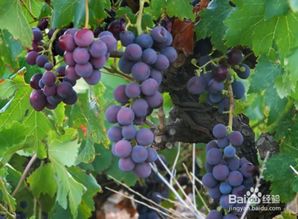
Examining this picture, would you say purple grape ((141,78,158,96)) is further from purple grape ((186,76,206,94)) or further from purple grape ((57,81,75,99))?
purple grape ((186,76,206,94))

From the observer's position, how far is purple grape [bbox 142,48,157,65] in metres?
1.28

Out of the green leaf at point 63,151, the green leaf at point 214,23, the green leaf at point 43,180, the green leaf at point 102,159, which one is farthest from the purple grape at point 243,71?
the green leaf at point 102,159

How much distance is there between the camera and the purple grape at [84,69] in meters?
1.20

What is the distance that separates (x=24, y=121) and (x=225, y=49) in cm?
60

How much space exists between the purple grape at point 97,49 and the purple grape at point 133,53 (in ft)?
0.26

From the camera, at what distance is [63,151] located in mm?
1940

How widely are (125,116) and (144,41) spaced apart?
0.15 meters

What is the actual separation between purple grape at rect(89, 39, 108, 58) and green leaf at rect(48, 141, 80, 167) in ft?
2.42

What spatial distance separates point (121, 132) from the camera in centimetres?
130

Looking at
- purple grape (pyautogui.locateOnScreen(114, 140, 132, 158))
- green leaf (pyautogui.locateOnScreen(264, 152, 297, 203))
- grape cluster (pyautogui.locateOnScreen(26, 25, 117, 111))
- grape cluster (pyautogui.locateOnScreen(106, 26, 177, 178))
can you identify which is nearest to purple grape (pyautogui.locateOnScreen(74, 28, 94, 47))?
grape cluster (pyautogui.locateOnScreen(26, 25, 117, 111))

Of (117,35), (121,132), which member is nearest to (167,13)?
(117,35)

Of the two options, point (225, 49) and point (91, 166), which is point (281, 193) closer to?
point (225, 49)

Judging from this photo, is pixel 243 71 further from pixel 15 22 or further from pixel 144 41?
pixel 15 22

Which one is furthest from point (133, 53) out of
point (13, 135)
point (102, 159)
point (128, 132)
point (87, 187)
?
point (102, 159)
